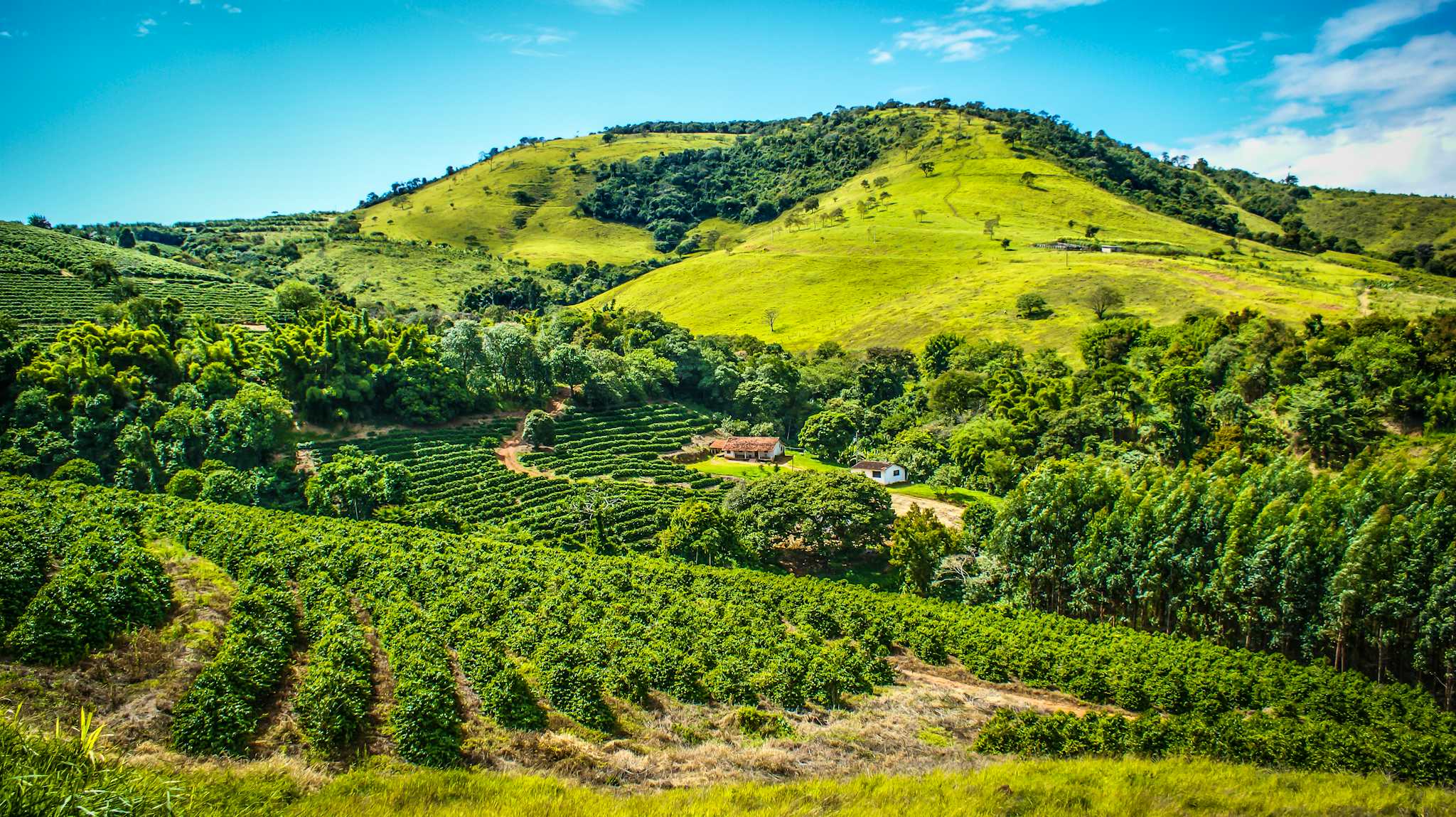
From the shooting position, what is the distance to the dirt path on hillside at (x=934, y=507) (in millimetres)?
56812

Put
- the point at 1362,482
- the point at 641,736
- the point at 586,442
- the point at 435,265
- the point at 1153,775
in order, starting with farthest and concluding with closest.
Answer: the point at 435,265 → the point at 586,442 → the point at 1362,482 → the point at 641,736 → the point at 1153,775

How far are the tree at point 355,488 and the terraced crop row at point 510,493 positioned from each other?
10.3 ft

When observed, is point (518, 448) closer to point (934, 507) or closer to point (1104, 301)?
point (934, 507)

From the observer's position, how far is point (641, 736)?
931 inches

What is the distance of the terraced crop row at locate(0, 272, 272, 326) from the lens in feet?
272

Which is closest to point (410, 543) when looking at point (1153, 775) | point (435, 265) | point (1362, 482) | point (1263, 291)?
point (1153, 775)

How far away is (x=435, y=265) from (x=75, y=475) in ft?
394

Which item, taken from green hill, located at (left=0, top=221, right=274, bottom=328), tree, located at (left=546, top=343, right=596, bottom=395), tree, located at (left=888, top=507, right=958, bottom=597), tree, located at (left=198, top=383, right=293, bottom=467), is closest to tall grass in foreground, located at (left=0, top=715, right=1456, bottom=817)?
tree, located at (left=888, top=507, right=958, bottom=597)

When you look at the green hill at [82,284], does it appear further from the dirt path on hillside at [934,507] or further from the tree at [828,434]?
the dirt path on hillside at [934,507]

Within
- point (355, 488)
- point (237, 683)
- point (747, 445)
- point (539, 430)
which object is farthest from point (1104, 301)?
point (237, 683)

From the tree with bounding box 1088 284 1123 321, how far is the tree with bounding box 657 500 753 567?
2957 inches

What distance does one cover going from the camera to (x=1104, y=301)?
102 m

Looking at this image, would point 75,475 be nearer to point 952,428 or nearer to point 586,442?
point 586,442

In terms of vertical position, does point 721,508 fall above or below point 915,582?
above
